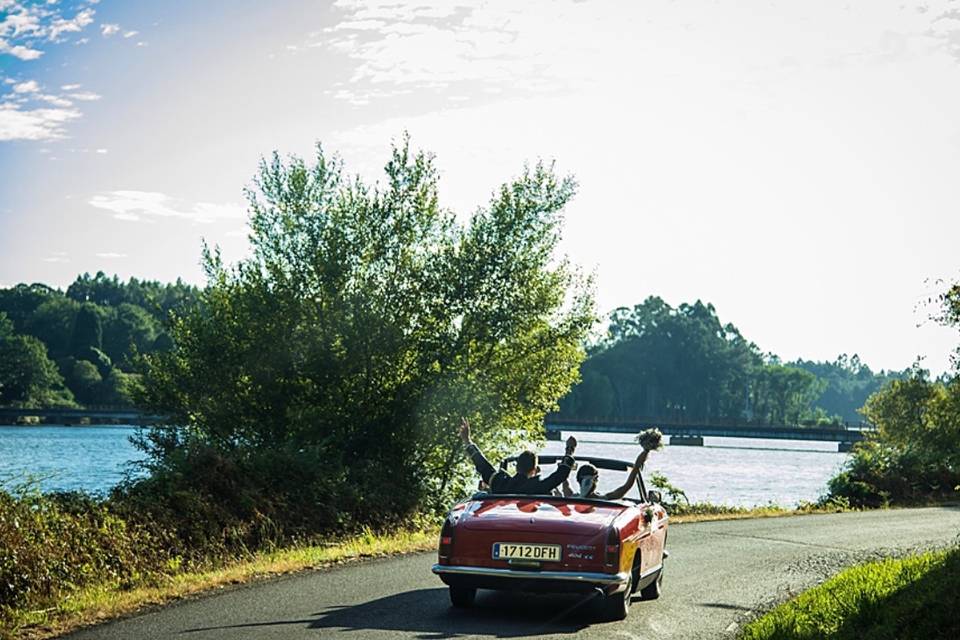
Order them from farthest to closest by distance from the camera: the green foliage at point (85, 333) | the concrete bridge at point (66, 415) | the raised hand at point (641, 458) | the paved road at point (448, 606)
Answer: the green foliage at point (85, 333) → the concrete bridge at point (66, 415) → the raised hand at point (641, 458) → the paved road at point (448, 606)

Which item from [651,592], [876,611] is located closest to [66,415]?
[651,592]

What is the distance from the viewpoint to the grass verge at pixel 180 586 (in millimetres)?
9766

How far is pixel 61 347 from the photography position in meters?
163

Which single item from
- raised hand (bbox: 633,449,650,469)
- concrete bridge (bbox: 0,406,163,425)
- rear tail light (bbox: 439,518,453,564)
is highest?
raised hand (bbox: 633,449,650,469)

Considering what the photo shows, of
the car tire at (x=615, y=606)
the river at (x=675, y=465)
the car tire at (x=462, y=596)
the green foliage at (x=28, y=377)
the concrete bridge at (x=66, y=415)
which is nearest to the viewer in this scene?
the car tire at (x=615, y=606)

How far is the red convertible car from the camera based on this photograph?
9922 millimetres

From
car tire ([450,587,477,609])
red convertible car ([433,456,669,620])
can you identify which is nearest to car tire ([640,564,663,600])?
red convertible car ([433,456,669,620])

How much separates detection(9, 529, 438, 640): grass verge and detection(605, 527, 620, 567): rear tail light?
4.48 m

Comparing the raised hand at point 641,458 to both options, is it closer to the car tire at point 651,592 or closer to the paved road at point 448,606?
the car tire at point 651,592

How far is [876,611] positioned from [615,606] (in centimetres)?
232

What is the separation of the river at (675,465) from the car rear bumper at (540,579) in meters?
6.91

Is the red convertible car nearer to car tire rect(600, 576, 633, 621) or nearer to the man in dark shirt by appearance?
car tire rect(600, 576, 633, 621)

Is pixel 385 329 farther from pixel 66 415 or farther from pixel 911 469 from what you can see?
pixel 66 415

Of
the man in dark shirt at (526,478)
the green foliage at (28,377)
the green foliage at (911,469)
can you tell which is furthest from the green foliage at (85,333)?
the man in dark shirt at (526,478)
